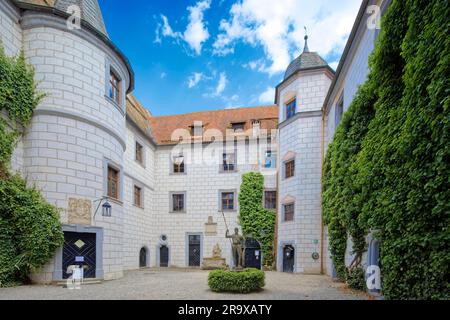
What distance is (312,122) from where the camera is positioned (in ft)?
57.4

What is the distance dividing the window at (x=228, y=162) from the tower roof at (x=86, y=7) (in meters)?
11.4

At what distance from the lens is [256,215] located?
20.5 meters

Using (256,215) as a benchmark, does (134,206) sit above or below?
above

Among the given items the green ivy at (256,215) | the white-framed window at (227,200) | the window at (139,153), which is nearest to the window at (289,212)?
the green ivy at (256,215)

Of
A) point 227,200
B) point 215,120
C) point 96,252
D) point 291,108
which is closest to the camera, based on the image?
point 96,252

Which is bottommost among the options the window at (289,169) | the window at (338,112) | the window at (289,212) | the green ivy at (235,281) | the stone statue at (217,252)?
the stone statue at (217,252)

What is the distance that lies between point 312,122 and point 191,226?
10901 millimetres

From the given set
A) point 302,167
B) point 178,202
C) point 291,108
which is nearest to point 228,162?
point 178,202

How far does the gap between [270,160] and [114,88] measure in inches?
446

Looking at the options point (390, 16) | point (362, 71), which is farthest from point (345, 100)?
point (390, 16)

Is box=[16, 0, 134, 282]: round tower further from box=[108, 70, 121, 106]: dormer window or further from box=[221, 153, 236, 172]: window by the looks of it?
box=[221, 153, 236, 172]: window

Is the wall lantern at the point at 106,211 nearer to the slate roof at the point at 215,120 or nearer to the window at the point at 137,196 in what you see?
the window at the point at 137,196

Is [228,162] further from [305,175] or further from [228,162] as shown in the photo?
[305,175]

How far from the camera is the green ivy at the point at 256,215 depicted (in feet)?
65.2
